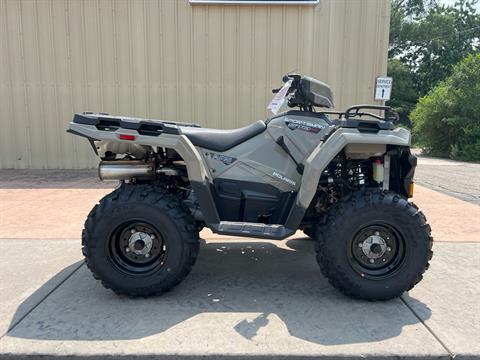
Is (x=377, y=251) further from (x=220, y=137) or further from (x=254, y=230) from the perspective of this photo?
(x=220, y=137)

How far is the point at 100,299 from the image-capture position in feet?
10.3

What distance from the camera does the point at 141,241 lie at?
123 inches

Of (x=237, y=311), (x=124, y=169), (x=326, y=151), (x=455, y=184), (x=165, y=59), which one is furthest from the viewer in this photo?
(x=455, y=184)

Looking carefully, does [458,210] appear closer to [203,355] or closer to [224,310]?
[224,310]

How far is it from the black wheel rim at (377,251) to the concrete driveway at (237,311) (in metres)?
0.26

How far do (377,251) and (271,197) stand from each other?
37.4 inches

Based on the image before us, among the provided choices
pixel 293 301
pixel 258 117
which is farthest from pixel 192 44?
pixel 293 301

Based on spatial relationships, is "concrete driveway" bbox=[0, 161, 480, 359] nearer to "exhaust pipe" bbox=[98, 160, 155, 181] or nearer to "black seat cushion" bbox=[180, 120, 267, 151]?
"exhaust pipe" bbox=[98, 160, 155, 181]

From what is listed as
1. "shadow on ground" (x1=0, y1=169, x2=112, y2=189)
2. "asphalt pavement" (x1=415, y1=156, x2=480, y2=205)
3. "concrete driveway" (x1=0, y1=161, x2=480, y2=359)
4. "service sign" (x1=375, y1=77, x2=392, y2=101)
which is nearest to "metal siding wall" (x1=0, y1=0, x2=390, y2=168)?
"shadow on ground" (x1=0, y1=169, x2=112, y2=189)

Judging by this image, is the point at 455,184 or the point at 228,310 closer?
the point at 228,310

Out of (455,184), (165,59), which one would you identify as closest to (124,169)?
(165,59)

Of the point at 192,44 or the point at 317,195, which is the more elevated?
the point at 192,44

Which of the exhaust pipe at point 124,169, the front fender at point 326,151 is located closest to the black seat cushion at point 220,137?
the exhaust pipe at point 124,169

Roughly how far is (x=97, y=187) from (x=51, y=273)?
14.9 ft
